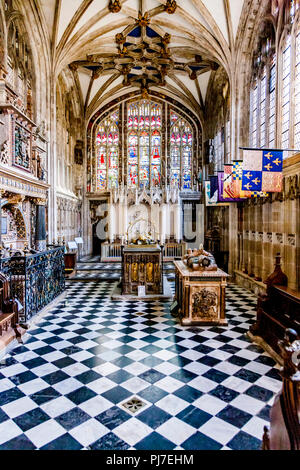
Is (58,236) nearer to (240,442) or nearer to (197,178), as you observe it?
(197,178)

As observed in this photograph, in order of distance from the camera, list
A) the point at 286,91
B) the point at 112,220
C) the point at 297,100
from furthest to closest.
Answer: the point at 112,220 → the point at 286,91 → the point at 297,100

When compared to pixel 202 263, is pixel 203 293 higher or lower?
lower

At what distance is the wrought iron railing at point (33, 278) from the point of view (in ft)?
20.3

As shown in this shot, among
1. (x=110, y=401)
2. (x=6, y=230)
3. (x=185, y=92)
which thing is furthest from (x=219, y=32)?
(x=110, y=401)

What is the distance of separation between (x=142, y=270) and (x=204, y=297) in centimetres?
308

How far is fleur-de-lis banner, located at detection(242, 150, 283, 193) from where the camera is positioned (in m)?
7.21

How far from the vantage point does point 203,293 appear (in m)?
6.40

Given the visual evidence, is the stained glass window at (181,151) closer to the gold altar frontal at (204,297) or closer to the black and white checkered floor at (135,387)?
the gold altar frontal at (204,297)

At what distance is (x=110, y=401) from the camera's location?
3.63 m

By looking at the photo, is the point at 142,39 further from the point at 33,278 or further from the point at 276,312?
the point at 276,312

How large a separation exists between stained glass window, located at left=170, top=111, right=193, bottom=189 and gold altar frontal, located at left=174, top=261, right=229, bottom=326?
15.2 m

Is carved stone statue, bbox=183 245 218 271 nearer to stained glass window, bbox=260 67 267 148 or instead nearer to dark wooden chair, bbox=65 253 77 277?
stained glass window, bbox=260 67 267 148

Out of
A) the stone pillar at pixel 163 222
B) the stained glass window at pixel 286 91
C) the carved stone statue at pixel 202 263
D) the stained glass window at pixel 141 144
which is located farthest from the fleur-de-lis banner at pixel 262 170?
the stained glass window at pixel 141 144

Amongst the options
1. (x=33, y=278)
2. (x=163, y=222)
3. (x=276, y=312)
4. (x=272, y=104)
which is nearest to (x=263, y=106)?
(x=272, y=104)
